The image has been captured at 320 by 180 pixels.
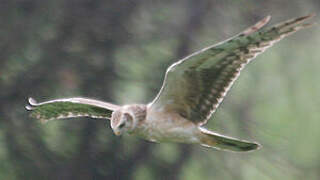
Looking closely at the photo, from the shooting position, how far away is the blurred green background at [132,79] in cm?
748

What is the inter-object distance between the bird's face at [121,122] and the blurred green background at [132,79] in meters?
2.51

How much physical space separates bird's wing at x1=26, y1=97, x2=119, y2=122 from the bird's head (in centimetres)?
26

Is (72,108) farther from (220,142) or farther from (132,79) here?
(132,79)

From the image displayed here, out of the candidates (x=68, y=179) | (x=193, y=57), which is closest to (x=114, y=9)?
(x=68, y=179)

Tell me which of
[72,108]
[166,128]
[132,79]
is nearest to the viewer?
[166,128]

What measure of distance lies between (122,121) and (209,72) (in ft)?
1.59

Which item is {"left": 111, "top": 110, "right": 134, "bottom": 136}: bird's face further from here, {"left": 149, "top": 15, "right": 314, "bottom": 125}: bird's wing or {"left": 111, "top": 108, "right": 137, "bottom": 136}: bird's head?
{"left": 149, "top": 15, "right": 314, "bottom": 125}: bird's wing

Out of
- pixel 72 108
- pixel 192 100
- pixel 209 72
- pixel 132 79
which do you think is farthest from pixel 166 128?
pixel 132 79

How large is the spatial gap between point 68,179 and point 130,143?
622mm

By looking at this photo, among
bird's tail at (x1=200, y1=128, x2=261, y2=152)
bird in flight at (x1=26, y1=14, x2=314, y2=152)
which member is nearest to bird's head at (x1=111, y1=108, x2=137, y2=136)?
bird in flight at (x1=26, y1=14, x2=314, y2=152)

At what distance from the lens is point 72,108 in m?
5.56

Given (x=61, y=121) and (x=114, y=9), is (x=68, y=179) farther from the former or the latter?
(x=114, y=9)

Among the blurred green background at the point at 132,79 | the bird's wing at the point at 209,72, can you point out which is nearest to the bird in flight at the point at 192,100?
the bird's wing at the point at 209,72

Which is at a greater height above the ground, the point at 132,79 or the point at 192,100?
the point at 132,79
